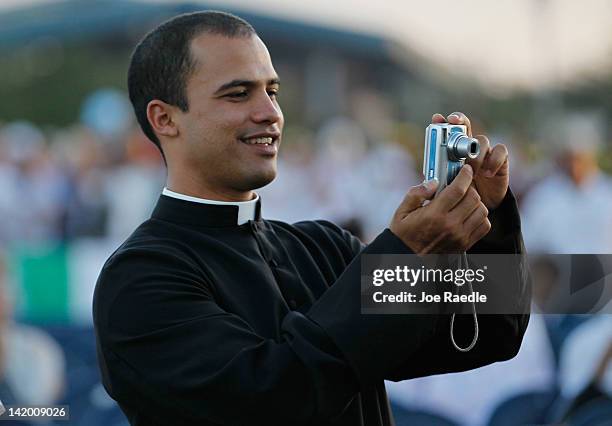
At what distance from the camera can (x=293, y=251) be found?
306 centimetres

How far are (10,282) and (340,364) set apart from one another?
5.14 meters

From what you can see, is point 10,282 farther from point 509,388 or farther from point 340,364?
point 340,364

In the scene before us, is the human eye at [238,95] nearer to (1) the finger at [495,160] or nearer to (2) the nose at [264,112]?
(2) the nose at [264,112]

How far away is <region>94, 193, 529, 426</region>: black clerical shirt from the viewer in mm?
2469

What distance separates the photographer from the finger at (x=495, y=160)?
2.60m


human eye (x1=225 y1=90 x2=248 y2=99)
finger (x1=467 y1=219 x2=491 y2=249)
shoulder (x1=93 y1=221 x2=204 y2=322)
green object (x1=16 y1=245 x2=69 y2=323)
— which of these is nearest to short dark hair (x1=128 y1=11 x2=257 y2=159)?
human eye (x1=225 y1=90 x2=248 y2=99)

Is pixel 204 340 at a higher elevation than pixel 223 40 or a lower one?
lower

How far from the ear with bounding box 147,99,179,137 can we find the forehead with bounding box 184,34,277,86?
0.13m

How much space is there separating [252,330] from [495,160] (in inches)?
26.5

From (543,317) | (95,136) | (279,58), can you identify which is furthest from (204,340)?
(279,58)

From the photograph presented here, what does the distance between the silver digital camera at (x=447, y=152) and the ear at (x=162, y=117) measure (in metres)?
0.74

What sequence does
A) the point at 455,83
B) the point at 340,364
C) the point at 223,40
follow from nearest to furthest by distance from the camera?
the point at 340,364 < the point at 223,40 < the point at 455,83

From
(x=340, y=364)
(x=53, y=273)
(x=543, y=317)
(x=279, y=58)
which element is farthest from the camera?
(x=279, y=58)

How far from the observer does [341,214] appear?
1355 cm
